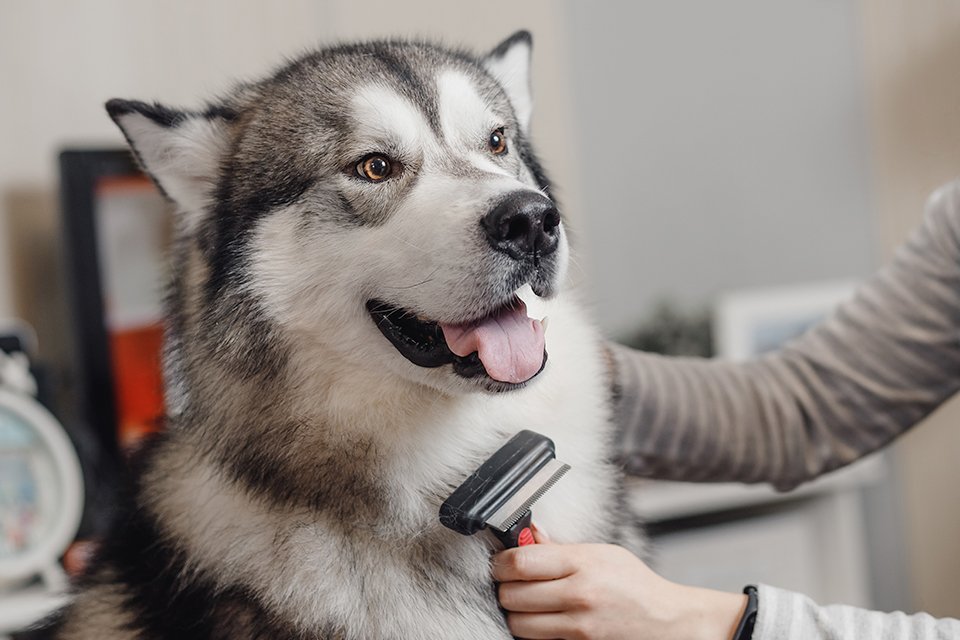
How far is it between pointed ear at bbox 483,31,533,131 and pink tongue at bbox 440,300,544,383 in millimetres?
367

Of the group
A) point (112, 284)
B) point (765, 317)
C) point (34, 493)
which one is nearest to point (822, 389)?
point (765, 317)

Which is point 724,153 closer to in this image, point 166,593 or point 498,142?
point 498,142

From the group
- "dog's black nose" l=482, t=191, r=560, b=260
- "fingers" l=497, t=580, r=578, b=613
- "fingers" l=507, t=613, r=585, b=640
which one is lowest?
"fingers" l=507, t=613, r=585, b=640

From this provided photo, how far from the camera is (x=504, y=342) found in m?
1.00

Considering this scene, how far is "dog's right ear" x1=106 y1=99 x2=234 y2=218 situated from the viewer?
43.3 inches

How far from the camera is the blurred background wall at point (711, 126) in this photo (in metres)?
2.71

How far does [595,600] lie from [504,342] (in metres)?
0.27

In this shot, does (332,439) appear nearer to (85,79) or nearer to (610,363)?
(610,363)

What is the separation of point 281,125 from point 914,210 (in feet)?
7.94

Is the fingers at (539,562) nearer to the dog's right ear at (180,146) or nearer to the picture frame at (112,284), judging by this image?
the dog's right ear at (180,146)

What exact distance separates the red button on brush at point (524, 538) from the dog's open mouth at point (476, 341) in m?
0.16

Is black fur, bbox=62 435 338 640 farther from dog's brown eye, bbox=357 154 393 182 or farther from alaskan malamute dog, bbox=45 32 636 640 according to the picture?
dog's brown eye, bbox=357 154 393 182

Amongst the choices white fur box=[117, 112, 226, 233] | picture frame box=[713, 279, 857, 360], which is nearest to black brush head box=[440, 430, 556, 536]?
white fur box=[117, 112, 226, 233]

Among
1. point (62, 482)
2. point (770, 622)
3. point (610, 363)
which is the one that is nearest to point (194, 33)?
point (62, 482)
